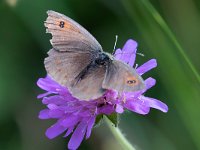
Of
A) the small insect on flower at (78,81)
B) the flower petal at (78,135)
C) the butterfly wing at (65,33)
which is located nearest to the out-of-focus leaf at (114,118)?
the small insect on flower at (78,81)

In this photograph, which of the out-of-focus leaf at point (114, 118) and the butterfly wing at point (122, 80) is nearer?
the butterfly wing at point (122, 80)

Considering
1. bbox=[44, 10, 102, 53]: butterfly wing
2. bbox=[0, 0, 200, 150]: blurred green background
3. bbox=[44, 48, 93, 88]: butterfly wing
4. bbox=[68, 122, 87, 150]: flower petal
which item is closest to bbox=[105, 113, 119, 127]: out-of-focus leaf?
bbox=[68, 122, 87, 150]: flower petal

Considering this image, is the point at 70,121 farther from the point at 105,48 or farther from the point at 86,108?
the point at 105,48

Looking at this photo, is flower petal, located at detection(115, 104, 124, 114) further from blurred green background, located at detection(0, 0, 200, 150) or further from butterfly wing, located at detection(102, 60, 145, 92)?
blurred green background, located at detection(0, 0, 200, 150)

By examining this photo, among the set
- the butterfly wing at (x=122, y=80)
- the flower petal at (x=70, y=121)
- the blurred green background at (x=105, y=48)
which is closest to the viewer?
the butterfly wing at (x=122, y=80)

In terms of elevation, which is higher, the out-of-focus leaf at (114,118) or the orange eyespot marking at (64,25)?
the orange eyespot marking at (64,25)

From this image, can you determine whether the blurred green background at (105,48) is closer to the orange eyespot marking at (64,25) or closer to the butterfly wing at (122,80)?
the orange eyespot marking at (64,25)
